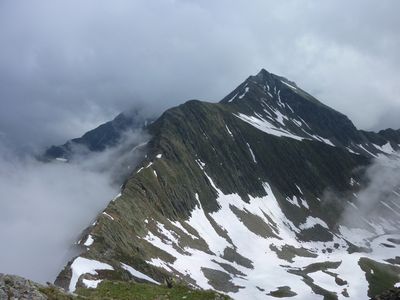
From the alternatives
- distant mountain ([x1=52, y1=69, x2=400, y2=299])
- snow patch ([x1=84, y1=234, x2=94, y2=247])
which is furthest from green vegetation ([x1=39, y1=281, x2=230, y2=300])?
Answer: snow patch ([x1=84, y1=234, x2=94, y2=247])

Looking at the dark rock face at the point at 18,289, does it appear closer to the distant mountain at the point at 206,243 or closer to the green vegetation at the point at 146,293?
the green vegetation at the point at 146,293

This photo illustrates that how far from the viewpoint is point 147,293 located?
107ft

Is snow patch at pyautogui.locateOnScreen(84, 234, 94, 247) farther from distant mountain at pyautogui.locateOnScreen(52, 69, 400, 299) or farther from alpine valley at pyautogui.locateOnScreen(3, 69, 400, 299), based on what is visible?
distant mountain at pyautogui.locateOnScreen(52, 69, 400, 299)

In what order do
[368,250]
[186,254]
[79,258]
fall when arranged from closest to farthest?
[79,258]
[186,254]
[368,250]

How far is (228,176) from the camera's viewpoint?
197 m

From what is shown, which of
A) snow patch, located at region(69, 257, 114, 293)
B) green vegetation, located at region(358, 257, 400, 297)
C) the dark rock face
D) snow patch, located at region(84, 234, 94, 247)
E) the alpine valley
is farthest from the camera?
green vegetation, located at region(358, 257, 400, 297)

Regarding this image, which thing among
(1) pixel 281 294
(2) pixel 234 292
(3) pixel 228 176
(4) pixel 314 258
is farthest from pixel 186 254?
(3) pixel 228 176

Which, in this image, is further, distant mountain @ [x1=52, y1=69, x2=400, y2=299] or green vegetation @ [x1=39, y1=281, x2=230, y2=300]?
distant mountain @ [x1=52, y1=69, x2=400, y2=299]

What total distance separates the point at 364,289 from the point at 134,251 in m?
67.5

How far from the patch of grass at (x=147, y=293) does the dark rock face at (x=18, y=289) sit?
847cm

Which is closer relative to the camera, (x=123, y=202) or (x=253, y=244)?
(x=123, y=202)

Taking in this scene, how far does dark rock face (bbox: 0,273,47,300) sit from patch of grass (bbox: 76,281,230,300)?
8.47 metres

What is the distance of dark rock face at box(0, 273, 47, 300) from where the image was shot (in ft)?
69.6

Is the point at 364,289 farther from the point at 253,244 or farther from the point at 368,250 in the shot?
the point at 368,250
